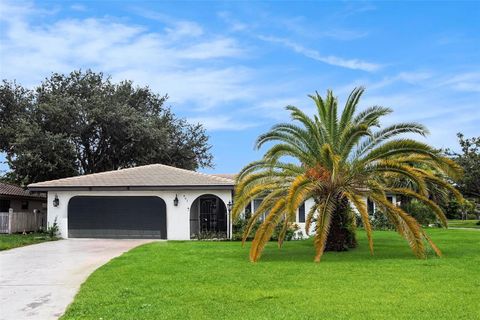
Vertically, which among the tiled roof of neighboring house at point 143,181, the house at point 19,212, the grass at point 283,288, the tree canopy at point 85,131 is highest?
the tree canopy at point 85,131

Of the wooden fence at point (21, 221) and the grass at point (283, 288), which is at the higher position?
the wooden fence at point (21, 221)

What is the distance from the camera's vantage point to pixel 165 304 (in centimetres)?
839

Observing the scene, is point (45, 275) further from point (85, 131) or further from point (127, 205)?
point (85, 131)

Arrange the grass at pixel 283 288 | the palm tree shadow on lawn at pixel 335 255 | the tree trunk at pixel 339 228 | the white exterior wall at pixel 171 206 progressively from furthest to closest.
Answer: the white exterior wall at pixel 171 206 < the tree trunk at pixel 339 228 < the palm tree shadow on lawn at pixel 335 255 < the grass at pixel 283 288

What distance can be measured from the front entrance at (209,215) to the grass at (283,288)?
10700 mm

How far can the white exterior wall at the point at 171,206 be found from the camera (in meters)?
23.5

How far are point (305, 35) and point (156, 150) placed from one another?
24148 millimetres

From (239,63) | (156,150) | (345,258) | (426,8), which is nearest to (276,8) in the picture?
(239,63)

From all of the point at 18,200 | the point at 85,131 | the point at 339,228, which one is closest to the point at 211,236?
the point at 339,228

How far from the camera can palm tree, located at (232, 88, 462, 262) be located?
14.1 metres

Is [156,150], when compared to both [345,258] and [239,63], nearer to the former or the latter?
[239,63]

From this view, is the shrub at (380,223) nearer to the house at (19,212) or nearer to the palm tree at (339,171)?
the palm tree at (339,171)

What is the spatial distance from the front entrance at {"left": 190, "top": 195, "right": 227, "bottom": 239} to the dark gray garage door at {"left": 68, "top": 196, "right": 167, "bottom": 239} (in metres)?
2.08

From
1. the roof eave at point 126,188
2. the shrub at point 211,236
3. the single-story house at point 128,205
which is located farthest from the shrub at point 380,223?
the roof eave at point 126,188
